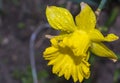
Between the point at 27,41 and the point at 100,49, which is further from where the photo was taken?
the point at 27,41

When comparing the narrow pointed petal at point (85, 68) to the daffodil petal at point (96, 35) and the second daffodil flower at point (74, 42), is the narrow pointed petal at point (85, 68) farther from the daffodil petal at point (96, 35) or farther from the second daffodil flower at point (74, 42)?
the daffodil petal at point (96, 35)

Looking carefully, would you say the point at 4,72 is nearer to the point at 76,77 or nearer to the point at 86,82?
the point at 86,82

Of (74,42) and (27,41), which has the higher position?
(74,42)

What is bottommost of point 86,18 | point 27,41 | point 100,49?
point 27,41

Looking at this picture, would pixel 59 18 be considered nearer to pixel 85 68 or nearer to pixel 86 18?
pixel 86 18


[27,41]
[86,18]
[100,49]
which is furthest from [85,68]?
[27,41]

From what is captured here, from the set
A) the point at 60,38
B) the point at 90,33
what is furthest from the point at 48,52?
the point at 90,33

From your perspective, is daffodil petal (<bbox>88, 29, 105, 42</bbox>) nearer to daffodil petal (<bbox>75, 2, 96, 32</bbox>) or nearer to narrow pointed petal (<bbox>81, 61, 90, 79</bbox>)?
daffodil petal (<bbox>75, 2, 96, 32</bbox>)

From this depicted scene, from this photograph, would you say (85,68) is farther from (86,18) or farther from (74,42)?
(86,18)
